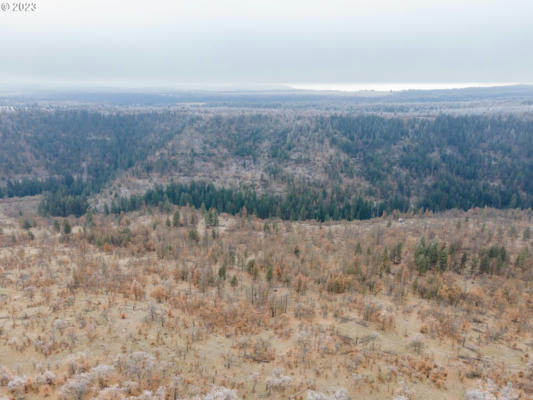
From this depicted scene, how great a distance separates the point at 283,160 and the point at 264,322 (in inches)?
3899

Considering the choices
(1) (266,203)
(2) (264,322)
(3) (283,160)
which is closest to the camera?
(2) (264,322)

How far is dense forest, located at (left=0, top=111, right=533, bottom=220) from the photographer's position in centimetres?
8631

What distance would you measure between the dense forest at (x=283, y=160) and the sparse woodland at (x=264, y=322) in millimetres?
42856

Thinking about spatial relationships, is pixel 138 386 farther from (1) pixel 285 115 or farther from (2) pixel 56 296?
(1) pixel 285 115

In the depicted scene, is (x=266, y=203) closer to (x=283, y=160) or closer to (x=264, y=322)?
(x=283, y=160)

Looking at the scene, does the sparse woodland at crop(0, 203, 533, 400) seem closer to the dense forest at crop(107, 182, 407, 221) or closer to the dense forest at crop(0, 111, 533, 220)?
the dense forest at crop(107, 182, 407, 221)

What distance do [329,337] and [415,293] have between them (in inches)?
378

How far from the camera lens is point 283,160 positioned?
374 ft

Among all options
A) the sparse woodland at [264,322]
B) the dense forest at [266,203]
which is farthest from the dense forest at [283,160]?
the sparse woodland at [264,322]

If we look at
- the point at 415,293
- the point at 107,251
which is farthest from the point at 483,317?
the point at 107,251

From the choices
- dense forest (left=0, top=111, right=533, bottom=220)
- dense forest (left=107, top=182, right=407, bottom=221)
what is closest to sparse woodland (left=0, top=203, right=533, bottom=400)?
dense forest (left=107, top=182, right=407, bottom=221)

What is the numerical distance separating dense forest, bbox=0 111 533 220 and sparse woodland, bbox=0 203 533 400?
141ft

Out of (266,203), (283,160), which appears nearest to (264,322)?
(266,203)

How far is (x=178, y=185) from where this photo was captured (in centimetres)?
8988
